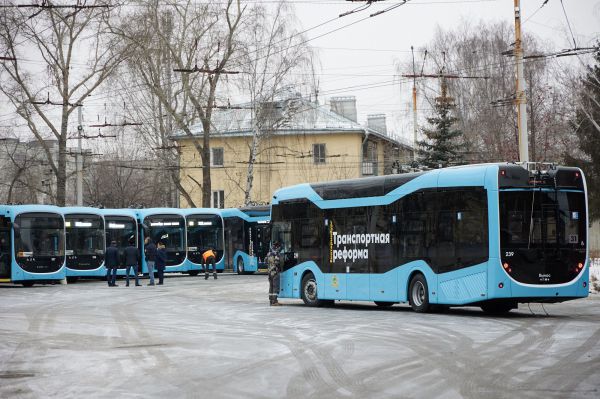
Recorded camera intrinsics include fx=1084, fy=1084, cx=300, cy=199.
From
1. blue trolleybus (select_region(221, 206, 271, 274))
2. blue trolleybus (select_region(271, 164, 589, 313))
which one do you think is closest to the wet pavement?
blue trolleybus (select_region(271, 164, 589, 313))

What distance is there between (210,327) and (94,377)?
7430 mm

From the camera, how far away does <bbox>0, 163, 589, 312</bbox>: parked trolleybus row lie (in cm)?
Answer: 2033

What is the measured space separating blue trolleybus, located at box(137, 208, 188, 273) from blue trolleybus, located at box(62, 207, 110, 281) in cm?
313

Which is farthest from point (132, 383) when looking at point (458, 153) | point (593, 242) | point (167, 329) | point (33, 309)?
point (593, 242)

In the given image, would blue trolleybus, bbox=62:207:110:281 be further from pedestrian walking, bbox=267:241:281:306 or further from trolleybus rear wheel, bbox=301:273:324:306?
trolleybus rear wheel, bbox=301:273:324:306

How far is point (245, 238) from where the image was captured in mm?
50062

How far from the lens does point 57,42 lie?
55.5m

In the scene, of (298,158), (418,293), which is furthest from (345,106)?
(418,293)

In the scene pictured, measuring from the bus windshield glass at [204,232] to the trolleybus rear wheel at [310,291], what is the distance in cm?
2426

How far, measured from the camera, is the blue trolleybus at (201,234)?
50250 millimetres

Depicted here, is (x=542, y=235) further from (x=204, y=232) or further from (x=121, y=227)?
(x=204, y=232)

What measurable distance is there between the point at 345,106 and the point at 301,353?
62538mm

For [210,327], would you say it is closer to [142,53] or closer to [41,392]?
[41,392]

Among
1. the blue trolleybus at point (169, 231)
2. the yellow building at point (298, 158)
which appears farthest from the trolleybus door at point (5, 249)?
the yellow building at point (298, 158)
